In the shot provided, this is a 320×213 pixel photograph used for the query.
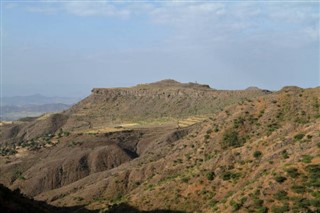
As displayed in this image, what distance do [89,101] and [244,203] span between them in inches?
5476

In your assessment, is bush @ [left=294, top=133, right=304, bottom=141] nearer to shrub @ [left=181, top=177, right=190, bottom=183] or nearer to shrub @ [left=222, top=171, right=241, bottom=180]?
shrub @ [left=222, top=171, right=241, bottom=180]

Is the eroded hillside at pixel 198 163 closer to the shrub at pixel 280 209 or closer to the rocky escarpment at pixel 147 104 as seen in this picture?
the shrub at pixel 280 209

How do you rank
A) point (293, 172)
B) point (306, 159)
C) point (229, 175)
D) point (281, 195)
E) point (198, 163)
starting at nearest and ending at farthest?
point (281, 195) → point (293, 172) → point (306, 159) → point (229, 175) → point (198, 163)

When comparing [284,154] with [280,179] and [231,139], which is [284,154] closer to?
[280,179]

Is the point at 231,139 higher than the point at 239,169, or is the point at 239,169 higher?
the point at 231,139

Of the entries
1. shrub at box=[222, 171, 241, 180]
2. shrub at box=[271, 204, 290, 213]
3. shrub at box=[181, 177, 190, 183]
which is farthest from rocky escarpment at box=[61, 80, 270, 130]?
shrub at box=[271, 204, 290, 213]

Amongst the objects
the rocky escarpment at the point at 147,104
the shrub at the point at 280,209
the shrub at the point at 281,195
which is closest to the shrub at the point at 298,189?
the shrub at the point at 281,195

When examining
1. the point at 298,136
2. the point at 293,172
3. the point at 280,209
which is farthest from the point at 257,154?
the point at 280,209

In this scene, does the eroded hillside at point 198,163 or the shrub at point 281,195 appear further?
the eroded hillside at point 198,163

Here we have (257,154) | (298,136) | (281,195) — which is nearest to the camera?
(281,195)

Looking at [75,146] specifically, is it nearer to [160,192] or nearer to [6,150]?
[6,150]

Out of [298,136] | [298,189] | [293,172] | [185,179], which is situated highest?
[298,136]

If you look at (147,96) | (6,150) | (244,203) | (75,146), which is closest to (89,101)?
(147,96)

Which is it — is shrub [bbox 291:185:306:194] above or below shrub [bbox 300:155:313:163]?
below
